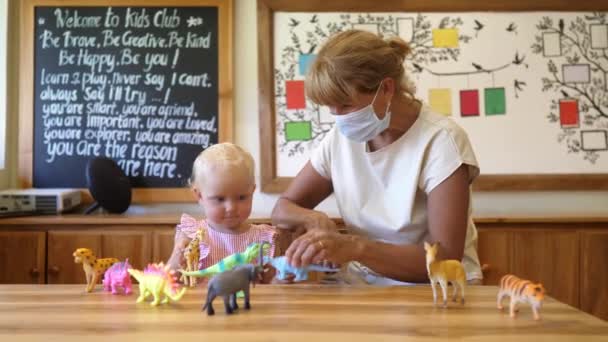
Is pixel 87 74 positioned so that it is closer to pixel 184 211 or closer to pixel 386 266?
pixel 184 211

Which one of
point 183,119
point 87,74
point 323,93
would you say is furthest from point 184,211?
point 323,93

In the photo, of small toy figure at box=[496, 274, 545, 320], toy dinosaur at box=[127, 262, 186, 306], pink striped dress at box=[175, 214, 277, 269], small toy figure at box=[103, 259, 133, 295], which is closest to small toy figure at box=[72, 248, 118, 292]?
small toy figure at box=[103, 259, 133, 295]

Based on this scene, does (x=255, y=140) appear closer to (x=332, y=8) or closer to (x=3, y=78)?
(x=332, y=8)

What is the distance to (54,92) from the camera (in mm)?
2701

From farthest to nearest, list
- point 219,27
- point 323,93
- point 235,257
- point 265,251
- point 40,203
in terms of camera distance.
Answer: point 219,27 < point 40,203 < point 323,93 < point 265,251 < point 235,257

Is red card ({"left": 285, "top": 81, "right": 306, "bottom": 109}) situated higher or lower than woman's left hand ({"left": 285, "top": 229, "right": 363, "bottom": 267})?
higher

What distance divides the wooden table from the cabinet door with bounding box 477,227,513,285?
3.82ft

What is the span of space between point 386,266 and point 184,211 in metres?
1.59

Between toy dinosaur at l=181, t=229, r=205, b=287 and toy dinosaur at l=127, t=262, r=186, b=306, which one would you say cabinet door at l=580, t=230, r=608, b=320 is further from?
toy dinosaur at l=127, t=262, r=186, b=306

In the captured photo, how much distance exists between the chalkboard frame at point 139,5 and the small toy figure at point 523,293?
6.09ft

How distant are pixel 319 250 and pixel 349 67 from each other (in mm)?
457

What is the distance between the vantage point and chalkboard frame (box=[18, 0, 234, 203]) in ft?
8.77

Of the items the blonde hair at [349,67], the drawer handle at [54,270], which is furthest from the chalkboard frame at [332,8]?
the blonde hair at [349,67]

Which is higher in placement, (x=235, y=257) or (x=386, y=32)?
(x=386, y=32)
